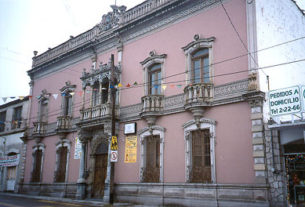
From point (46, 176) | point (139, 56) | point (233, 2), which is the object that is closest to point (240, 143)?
point (233, 2)

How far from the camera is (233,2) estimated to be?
50.1 feet

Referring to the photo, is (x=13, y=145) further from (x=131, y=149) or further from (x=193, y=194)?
(x=193, y=194)

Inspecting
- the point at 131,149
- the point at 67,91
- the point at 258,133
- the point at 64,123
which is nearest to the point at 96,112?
the point at 131,149

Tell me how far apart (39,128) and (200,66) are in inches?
593

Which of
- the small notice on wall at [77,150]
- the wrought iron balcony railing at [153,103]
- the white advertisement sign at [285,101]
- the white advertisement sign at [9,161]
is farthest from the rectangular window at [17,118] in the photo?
the white advertisement sign at [285,101]

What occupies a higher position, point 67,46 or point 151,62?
point 67,46

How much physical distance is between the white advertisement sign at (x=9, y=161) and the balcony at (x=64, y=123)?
714 cm

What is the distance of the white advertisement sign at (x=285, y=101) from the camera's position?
12462 millimetres

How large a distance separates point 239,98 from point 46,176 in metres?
16.5

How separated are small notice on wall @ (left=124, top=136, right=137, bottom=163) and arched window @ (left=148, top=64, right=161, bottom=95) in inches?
115

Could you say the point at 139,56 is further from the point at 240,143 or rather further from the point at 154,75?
the point at 240,143

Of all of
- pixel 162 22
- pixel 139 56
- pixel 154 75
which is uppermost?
pixel 162 22

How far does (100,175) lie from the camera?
2023 centimetres

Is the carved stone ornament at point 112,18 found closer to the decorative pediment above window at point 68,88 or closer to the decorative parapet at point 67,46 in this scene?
the decorative parapet at point 67,46
